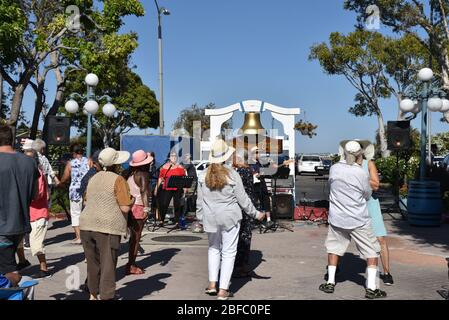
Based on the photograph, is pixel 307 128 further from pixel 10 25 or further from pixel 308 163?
pixel 10 25

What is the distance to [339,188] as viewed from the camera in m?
5.96

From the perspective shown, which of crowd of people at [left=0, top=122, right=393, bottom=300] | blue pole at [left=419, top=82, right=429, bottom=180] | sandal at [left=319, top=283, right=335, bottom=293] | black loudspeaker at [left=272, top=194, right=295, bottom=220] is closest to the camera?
crowd of people at [left=0, top=122, right=393, bottom=300]

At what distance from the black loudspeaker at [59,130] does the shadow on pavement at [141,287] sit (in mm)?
7069

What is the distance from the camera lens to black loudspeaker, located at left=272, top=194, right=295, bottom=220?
13.4 m

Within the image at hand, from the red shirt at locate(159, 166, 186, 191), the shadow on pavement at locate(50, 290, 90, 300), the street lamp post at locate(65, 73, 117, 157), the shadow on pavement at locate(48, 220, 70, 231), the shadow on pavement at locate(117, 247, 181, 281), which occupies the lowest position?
the shadow on pavement at locate(50, 290, 90, 300)

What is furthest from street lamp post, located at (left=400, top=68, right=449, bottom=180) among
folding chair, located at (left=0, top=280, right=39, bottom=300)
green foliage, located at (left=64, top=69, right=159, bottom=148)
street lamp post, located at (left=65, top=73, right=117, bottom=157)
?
green foliage, located at (left=64, top=69, right=159, bottom=148)

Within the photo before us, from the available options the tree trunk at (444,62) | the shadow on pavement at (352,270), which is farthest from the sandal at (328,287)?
the tree trunk at (444,62)

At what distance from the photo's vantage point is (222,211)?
5.66 meters

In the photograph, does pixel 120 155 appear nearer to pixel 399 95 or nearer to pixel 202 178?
pixel 202 178

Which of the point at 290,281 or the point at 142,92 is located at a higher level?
the point at 142,92

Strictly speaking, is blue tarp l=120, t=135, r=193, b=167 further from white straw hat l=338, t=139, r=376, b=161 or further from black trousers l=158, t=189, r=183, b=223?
white straw hat l=338, t=139, r=376, b=161

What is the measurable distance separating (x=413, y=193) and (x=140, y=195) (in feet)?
23.8

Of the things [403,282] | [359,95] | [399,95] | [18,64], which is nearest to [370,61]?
[399,95]

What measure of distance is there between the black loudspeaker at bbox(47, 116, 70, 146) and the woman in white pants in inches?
323
